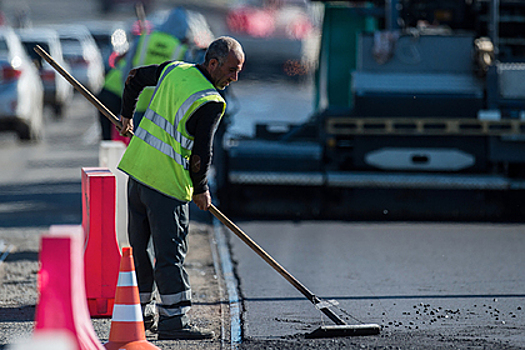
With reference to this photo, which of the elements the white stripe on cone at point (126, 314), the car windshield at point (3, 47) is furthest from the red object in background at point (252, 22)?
the white stripe on cone at point (126, 314)

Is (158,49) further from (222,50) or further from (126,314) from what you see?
(126,314)

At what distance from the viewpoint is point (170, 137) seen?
551 cm

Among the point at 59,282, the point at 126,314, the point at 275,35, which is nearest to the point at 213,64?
the point at 126,314

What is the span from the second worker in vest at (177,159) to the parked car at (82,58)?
17303 mm

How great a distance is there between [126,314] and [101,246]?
119 cm

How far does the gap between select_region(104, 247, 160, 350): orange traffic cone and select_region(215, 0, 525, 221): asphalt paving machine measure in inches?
180

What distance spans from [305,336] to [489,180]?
4.32m

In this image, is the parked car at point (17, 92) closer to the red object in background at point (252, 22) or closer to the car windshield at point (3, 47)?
the car windshield at point (3, 47)

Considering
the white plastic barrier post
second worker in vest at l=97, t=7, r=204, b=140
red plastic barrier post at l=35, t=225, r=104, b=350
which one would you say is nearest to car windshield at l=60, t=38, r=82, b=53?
second worker in vest at l=97, t=7, r=204, b=140

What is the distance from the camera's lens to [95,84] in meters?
24.2

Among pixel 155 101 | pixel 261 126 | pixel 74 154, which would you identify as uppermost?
pixel 155 101

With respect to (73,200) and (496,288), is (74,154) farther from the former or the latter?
(496,288)

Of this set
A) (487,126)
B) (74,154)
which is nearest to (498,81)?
(487,126)

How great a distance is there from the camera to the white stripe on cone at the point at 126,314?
4906 millimetres
